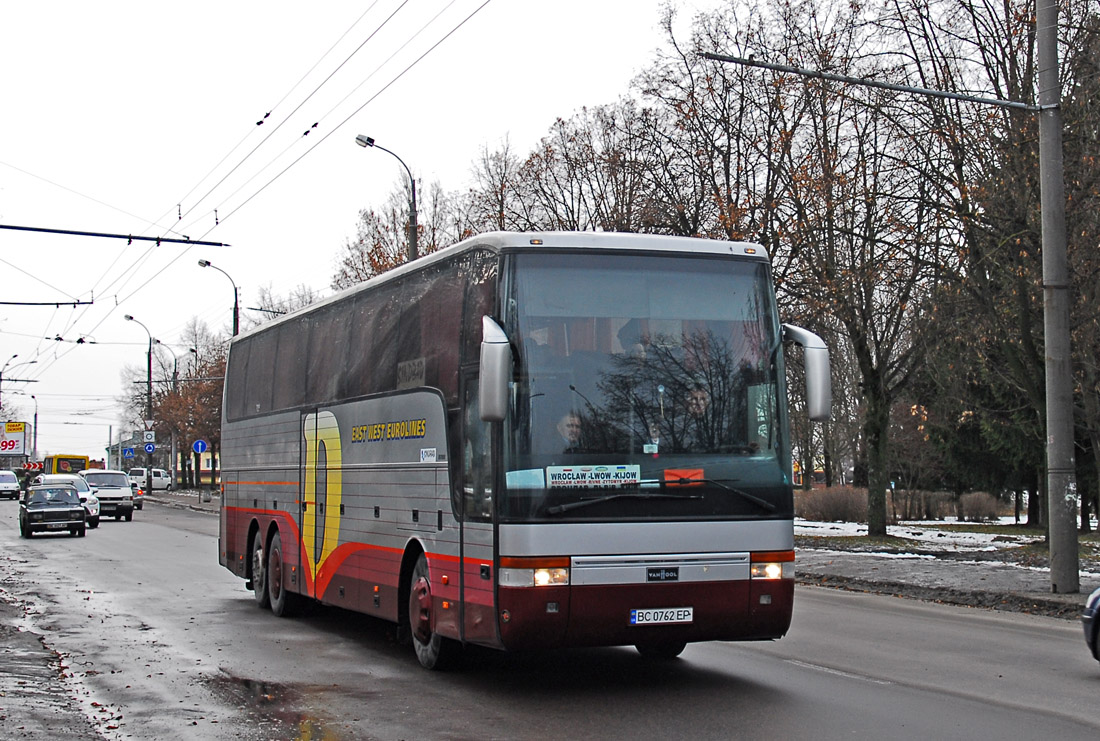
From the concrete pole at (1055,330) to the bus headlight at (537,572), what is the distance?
31.5ft

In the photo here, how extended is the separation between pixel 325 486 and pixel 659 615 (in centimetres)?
552

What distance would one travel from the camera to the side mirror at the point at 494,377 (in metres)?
8.91

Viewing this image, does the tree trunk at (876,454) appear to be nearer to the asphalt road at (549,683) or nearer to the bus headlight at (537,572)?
the asphalt road at (549,683)

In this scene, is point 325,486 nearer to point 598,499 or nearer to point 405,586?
point 405,586

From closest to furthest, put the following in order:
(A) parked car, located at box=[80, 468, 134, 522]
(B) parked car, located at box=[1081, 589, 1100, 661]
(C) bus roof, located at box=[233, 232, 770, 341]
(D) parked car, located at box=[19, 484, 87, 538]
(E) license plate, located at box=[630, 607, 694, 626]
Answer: (E) license plate, located at box=[630, 607, 694, 626] < (C) bus roof, located at box=[233, 232, 770, 341] < (B) parked car, located at box=[1081, 589, 1100, 661] < (D) parked car, located at box=[19, 484, 87, 538] < (A) parked car, located at box=[80, 468, 134, 522]

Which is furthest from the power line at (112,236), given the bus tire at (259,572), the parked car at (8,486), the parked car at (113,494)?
the parked car at (8,486)

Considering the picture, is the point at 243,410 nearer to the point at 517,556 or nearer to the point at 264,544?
the point at 264,544

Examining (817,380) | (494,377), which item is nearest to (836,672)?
(817,380)

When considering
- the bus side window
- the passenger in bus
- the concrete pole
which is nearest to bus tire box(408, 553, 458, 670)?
the bus side window

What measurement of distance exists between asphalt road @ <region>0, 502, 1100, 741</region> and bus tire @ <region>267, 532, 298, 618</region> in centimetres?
39

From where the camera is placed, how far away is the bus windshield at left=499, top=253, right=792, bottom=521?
9.21 meters

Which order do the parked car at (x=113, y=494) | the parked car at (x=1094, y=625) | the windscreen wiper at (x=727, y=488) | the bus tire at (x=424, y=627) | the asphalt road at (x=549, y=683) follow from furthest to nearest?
the parked car at (x=113, y=494) → the bus tire at (x=424, y=627) → the parked car at (x=1094, y=625) → the windscreen wiper at (x=727, y=488) → the asphalt road at (x=549, y=683)

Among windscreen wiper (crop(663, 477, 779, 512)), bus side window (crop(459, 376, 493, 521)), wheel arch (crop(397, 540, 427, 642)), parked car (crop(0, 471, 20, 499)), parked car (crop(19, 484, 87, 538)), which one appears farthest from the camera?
parked car (crop(0, 471, 20, 499))

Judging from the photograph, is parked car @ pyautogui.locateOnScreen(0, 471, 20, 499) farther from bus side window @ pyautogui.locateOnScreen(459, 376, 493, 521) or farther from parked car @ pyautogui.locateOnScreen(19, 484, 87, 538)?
bus side window @ pyautogui.locateOnScreen(459, 376, 493, 521)
